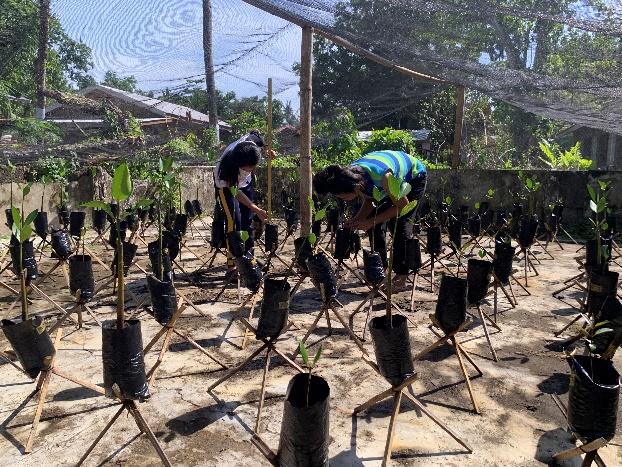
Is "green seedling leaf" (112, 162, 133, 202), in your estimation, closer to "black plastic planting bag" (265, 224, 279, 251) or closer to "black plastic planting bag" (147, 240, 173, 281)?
"black plastic planting bag" (147, 240, 173, 281)

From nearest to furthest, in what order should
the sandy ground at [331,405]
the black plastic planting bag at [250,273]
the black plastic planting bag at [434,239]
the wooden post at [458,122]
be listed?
the sandy ground at [331,405]
the black plastic planting bag at [250,273]
the black plastic planting bag at [434,239]
the wooden post at [458,122]

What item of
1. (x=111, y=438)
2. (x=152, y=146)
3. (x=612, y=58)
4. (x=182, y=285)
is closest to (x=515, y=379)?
(x=111, y=438)

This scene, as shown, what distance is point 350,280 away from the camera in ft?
18.4

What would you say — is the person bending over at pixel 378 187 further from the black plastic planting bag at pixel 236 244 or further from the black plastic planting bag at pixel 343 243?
the black plastic planting bag at pixel 236 244

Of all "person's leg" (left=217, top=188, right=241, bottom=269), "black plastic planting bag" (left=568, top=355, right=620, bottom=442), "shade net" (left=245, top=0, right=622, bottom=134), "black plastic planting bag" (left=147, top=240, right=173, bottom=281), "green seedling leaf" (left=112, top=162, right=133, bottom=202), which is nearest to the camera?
"green seedling leaf" (left=112, top=162, right=133, bottom=202)

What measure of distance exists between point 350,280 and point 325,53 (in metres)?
11.8

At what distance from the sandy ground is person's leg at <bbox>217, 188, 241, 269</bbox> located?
1.31 m

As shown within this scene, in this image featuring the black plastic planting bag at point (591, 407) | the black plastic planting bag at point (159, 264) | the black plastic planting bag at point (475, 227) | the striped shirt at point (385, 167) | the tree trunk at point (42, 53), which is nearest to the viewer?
the black plastic planting bag at point (591, 407)

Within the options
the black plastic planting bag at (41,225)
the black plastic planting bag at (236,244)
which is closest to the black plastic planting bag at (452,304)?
the black plastic planting bag at (236,244)

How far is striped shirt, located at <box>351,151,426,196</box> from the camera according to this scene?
4.39m

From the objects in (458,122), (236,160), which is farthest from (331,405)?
(458,122)

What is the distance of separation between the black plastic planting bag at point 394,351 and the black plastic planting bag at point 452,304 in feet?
1.72

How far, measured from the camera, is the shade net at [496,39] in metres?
4.80

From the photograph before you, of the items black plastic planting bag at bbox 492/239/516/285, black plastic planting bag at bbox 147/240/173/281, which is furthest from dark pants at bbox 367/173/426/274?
black plastic planting bag at bbox 147/240/173/281
